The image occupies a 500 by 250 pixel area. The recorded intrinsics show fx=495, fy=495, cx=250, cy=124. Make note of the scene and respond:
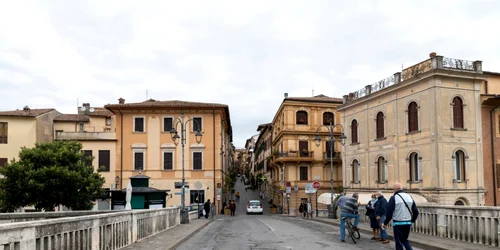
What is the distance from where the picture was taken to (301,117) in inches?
2276

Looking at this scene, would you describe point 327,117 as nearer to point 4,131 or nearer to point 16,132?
point 16,132

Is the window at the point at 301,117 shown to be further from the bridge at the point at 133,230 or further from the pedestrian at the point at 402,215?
the pedestrian at the point at 402,215

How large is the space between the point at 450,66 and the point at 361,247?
23.2 metres

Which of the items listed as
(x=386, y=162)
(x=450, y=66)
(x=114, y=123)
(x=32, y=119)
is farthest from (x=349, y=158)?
(x=32, y=119)

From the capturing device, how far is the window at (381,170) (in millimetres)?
38181

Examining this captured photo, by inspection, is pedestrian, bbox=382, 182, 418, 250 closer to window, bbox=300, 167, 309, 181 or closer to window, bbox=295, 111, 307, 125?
window, bbox=300, 167, 309, 181

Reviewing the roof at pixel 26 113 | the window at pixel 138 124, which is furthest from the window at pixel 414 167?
the roof at pixel 26 113

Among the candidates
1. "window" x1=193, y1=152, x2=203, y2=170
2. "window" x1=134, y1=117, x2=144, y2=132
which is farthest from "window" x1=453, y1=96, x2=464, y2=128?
"window" x1=134, y1=117, x2=144, y2=132

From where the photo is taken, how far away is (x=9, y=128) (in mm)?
47281

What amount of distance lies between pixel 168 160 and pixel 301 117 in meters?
17.7

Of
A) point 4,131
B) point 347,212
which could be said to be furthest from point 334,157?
point 347,212

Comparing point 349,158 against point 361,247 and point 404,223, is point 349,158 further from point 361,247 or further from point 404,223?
point 404,223

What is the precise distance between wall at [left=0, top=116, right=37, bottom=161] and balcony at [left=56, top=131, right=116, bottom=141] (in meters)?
2.49

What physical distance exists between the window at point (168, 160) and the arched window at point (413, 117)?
2283 cm
